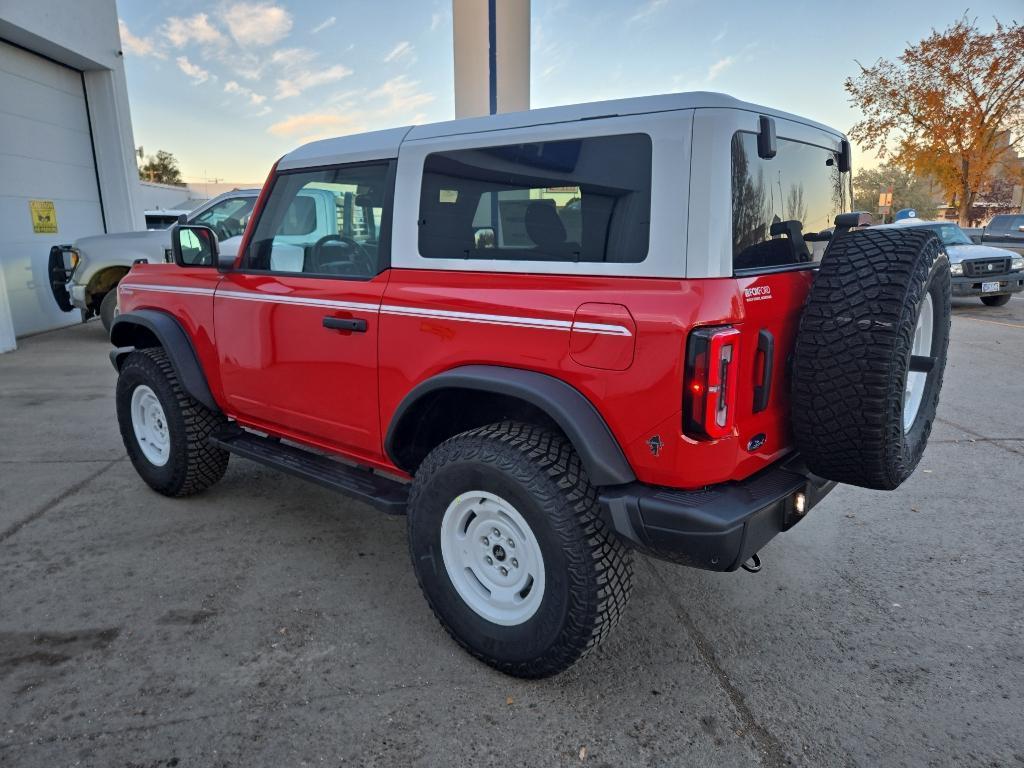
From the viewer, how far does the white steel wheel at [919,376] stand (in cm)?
275

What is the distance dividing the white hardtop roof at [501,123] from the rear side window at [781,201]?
0.13 m

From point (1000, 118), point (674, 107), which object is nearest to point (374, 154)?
point (674, 107)

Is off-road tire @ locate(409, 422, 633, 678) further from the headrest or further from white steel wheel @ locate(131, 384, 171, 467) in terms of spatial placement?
white steel wheel @ locate(131, 384, 171, 467)

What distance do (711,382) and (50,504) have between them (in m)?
3.97

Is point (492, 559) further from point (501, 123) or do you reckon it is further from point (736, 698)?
point (501, 123)

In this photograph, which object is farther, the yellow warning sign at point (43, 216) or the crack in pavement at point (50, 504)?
the yellow warning sign at point (43, 216)

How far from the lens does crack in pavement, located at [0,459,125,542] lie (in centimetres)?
366

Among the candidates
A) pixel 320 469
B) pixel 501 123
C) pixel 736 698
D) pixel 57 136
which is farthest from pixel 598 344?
pixel 57 136

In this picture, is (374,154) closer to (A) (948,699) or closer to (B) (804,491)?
(B) (804,491)

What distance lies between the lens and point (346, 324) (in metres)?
2.86

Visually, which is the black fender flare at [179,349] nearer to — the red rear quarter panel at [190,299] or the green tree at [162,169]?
the red rear quarter panel at [190,299]

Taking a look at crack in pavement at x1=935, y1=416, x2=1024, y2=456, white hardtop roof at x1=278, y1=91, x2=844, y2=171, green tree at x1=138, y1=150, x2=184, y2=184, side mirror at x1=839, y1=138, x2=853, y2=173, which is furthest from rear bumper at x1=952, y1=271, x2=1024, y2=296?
green tree at x1=138, y1=150, x2=184, y2=184

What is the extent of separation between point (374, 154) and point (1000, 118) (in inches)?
1153

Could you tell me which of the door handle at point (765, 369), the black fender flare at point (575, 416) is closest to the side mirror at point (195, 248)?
the black fender flare at point (575, 416)
